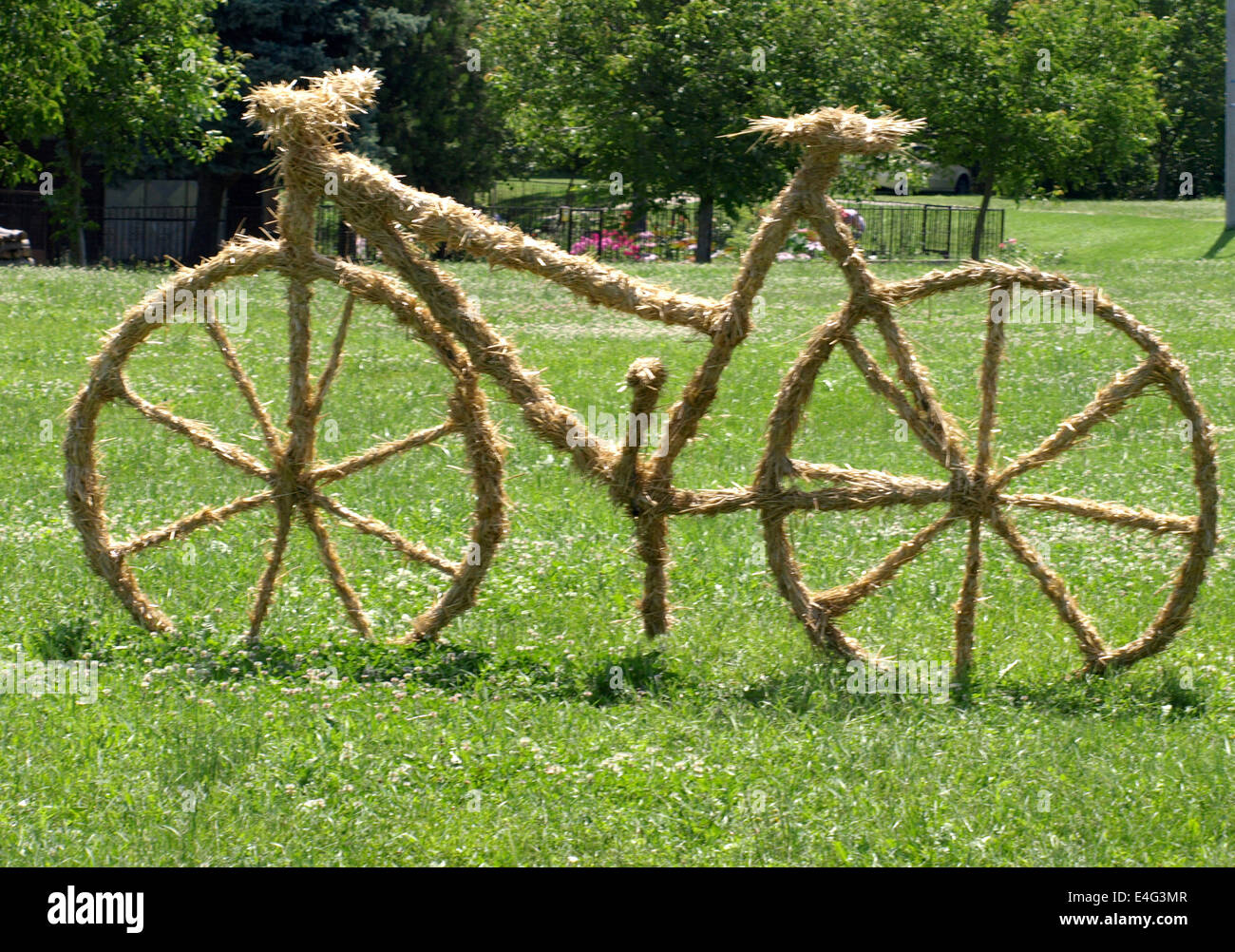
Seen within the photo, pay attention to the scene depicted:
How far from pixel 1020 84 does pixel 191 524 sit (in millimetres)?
31327

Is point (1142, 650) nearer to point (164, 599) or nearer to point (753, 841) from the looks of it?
point (753, 841)

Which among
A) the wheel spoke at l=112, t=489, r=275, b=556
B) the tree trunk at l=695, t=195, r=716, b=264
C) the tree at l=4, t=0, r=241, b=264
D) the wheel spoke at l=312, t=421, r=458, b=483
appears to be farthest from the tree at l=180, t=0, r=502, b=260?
the wheel spoke at l=312, t=421, r=458, b=483

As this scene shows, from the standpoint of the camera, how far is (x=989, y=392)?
5938 mm

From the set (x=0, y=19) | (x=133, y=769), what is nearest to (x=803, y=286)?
(x=0, y=19)

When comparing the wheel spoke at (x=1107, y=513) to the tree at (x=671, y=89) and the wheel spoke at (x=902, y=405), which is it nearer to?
the wheel spoke at (x=902, y=405)

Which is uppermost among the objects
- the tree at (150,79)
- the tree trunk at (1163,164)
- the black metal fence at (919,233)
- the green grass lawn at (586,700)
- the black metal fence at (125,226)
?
the tree trunk at (1163,164)

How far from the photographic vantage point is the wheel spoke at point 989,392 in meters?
5.89

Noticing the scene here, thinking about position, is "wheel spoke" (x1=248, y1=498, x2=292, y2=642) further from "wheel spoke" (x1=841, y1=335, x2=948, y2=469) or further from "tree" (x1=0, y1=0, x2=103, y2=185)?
"tree" (x1=0, y1=0, x2=103, y2=185)

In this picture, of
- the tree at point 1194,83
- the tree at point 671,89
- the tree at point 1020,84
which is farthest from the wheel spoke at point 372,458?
the tree at point 1194,83

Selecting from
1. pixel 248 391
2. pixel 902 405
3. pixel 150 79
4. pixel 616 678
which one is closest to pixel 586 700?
pixel 616 678

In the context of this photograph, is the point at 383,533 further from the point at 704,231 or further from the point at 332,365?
the point at 704,231

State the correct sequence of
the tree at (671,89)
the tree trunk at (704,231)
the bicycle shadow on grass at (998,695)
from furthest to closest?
the tree trunk at (704,231) < the tree at (671,89) < the bicycle shadow on grass at (998,695)

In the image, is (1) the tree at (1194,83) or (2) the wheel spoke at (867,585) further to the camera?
(1) the tree at (1194,83)

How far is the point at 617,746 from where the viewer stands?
5.27 meters
